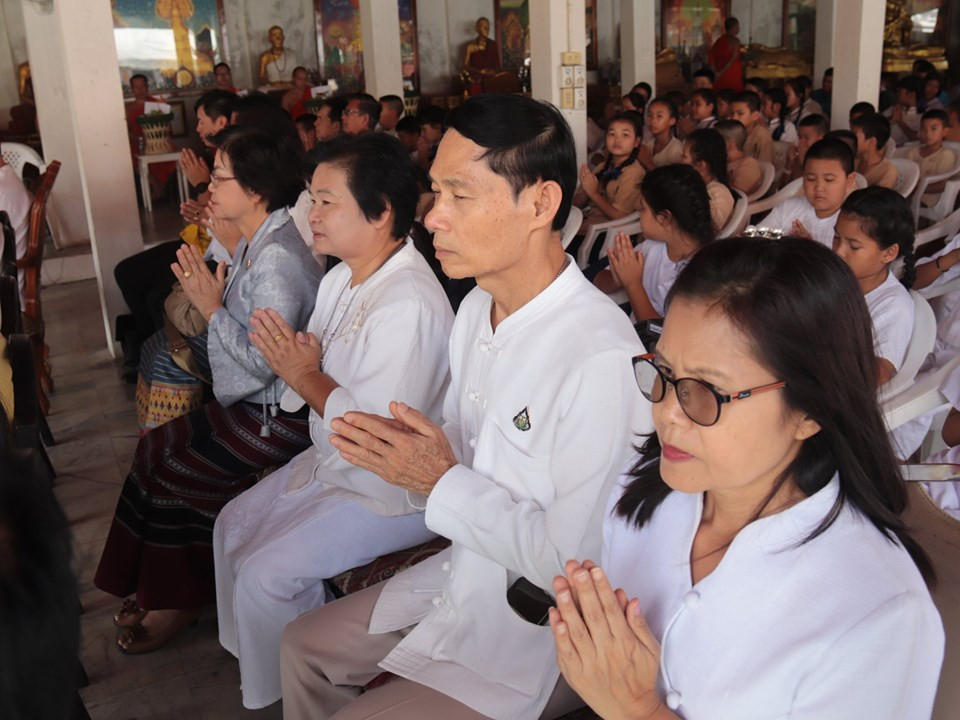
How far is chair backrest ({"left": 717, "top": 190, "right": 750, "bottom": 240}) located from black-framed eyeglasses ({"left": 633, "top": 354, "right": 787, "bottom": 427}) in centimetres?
303

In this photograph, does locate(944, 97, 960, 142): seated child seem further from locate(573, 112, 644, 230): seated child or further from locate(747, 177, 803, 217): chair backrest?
locate(573, 112, 644, 230): seated child

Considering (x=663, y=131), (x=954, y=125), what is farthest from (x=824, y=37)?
(x=663, y=131)

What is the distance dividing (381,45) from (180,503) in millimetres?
6277

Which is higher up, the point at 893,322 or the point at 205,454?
the point at 893,322

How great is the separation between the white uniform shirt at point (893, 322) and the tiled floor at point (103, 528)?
1.79m

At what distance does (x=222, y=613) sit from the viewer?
7.36 feet

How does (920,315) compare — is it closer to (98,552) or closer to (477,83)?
(98,552)

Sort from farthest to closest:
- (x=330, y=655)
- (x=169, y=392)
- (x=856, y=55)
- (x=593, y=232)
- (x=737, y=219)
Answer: (x=856, y=55)
(x=593, y=232)
(x=737, y=219)
(x=169, y=392)
(x=330, y=655)

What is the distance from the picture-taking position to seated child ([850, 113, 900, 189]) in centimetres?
518

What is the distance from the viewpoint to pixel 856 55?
594 centimetres

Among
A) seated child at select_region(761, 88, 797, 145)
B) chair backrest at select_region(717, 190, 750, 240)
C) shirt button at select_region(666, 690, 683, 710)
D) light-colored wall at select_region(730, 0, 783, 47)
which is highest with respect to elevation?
light-colored wall at select_region(730, 0, 783, 47)

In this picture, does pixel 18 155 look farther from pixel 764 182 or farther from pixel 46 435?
pixel 764 182

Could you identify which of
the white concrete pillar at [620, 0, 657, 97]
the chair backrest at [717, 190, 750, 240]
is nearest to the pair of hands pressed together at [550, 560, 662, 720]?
the chair backrest at [717, 190, 750, 240]

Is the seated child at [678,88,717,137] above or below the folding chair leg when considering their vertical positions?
above
